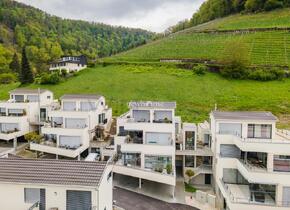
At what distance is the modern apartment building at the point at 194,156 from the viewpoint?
31656 mm

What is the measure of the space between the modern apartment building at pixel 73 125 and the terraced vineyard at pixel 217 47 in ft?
156

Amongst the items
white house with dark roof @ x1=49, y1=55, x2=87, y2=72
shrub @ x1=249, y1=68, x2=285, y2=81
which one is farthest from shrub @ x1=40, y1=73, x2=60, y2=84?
shrub @ x1=249, y1=68, x2=285, y2=81

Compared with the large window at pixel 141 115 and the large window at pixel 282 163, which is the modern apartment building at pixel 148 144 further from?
the large window at pixel 282 163

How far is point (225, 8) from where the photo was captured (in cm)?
13562

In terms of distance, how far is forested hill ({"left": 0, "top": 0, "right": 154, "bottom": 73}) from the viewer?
130 metres

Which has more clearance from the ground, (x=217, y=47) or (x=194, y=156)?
(x=217, y=47)

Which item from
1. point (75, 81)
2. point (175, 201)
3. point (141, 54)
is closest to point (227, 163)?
point (175, 201)

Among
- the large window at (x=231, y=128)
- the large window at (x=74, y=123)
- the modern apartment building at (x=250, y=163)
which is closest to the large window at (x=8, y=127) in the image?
the large window at (x=74, y=123)

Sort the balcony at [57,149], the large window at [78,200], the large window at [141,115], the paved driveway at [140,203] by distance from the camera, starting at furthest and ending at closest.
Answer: the balcony at [57,149]
the large window at [141,115]
the paved driveway at [140,203]
the large window at [78,200]

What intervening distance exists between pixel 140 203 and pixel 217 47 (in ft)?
232

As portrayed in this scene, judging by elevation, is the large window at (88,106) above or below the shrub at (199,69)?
below

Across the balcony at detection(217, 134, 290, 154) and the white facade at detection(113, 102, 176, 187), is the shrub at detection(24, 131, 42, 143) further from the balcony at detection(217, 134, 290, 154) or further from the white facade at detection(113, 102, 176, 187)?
the balcony at detection(217, 134, 290, 154)

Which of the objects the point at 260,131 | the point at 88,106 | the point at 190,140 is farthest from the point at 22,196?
the point at 88,106

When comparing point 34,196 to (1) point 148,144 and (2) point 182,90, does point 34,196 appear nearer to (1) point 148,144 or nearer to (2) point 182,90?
(1) point 148,144
